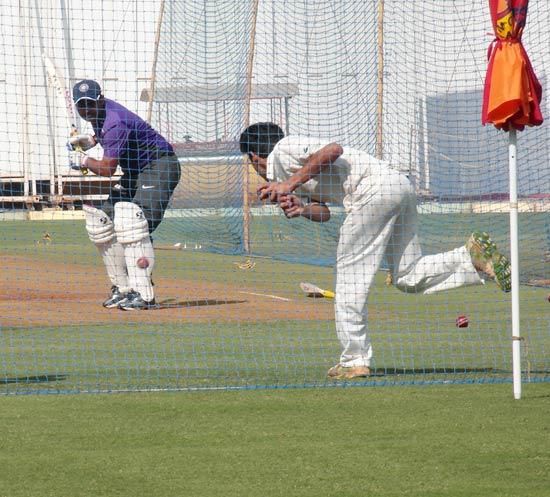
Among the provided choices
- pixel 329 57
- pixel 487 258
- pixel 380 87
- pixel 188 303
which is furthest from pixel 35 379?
pixel 329 57

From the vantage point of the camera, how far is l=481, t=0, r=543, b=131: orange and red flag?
7.84 metres

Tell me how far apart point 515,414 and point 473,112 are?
33.2 ft

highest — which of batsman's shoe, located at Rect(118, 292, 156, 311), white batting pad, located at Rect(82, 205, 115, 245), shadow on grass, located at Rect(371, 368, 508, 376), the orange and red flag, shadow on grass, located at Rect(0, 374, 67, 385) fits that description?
the orange and red flag

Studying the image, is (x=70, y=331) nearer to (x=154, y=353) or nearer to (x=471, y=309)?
(x=154, y=353)

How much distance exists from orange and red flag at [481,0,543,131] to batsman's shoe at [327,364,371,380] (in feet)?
6.58

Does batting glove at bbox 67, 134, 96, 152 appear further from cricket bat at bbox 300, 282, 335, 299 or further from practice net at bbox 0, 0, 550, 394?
cricket bat at bbox 300, 282, 335, 299

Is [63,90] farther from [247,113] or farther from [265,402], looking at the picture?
[265,402]

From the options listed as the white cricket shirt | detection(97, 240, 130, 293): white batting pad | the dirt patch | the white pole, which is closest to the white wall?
the dirt patch

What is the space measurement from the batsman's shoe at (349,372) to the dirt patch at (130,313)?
374cm

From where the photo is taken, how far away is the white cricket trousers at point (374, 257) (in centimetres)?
890

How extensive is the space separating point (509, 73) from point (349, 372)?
2.38 m

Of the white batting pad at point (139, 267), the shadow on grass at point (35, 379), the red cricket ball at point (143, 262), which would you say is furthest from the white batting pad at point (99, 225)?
the shadow on grass at point (35, 379)

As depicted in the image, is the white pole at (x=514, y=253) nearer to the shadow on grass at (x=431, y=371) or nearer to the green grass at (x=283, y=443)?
the green grass at (x=283, y=443)

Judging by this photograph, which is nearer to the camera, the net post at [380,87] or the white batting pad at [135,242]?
the white batting pad at [135,242]
